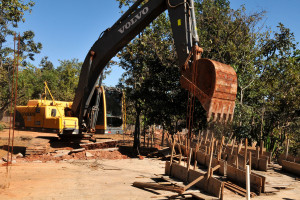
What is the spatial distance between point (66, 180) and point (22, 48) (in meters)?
30.2

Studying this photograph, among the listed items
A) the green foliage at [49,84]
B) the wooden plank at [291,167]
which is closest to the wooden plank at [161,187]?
the wooden plank at [291,167]

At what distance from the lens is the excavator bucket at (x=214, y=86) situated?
22.8ft

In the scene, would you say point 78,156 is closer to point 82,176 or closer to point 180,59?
point 82,176

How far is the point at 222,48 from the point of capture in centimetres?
1588

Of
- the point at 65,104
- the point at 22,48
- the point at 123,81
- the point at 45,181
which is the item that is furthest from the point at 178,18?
the point at 22,48

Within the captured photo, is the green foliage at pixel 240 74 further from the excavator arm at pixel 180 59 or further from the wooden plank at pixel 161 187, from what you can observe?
the wooden plank at pixel 161 187

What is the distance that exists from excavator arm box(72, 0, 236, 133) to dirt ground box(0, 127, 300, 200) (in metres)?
2.01

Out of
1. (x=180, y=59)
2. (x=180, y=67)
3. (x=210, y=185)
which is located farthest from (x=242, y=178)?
(x=180, y=59)

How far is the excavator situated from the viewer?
7.10m

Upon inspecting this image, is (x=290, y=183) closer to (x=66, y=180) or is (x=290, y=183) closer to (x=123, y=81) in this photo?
(x=66, y=180)

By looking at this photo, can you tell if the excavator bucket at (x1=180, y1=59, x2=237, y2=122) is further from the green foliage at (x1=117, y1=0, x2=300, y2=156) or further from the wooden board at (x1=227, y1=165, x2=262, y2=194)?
the green foliage at (x1=117, y1=0, x2=300, y2=156)

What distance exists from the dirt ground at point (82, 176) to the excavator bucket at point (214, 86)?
224 centimetres

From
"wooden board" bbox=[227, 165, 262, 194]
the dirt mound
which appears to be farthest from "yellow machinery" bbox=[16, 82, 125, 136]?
"wooden board" bbox=[227, 165, 262, 194]

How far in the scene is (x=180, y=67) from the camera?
27.8 ft
